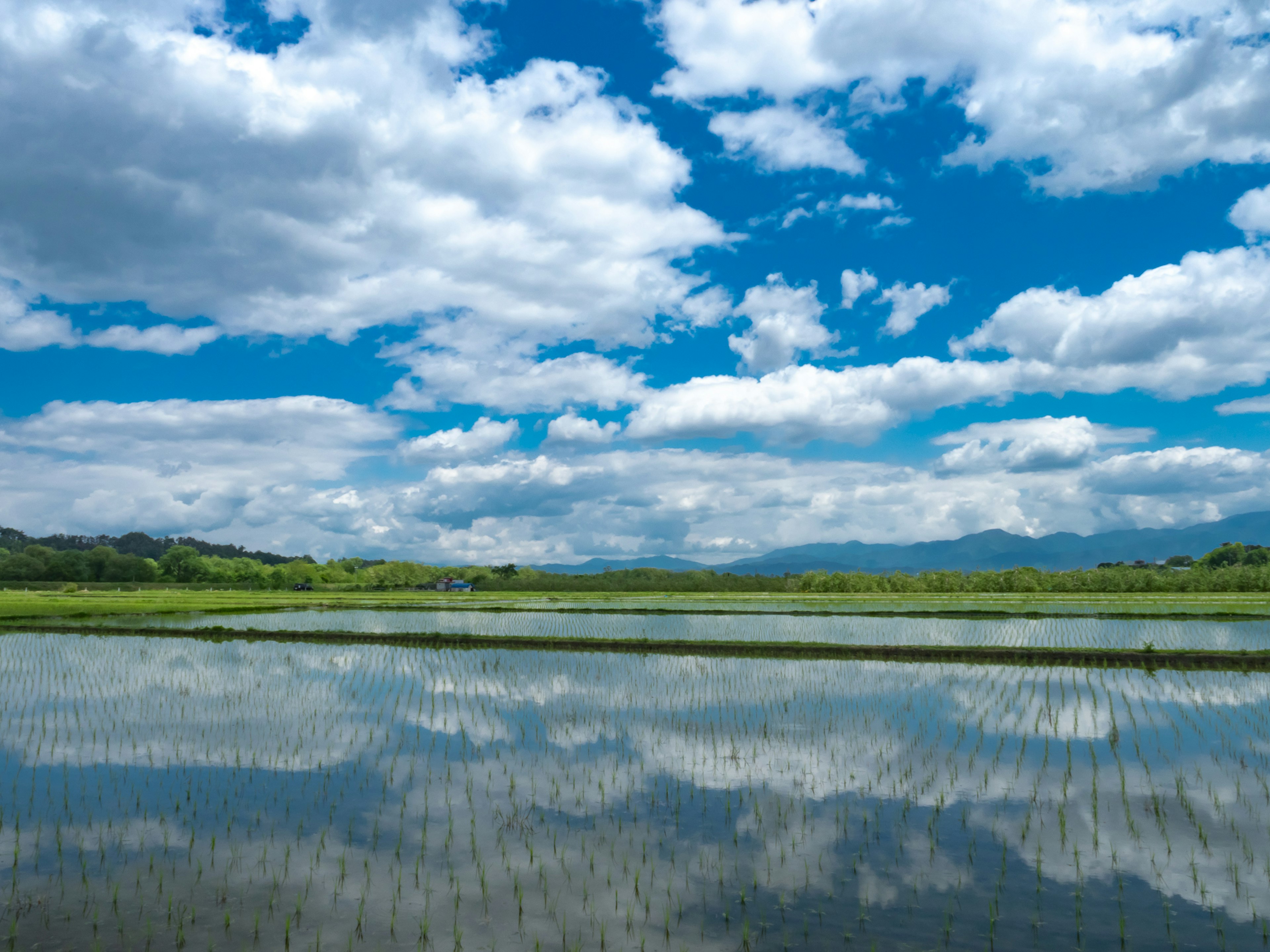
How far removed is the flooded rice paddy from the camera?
27844mm

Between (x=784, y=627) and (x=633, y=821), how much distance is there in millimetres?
27249

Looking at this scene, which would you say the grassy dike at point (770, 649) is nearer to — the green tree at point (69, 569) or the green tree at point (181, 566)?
the green tree at point (69, 569)

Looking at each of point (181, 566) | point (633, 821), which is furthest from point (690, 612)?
point (181, 566)

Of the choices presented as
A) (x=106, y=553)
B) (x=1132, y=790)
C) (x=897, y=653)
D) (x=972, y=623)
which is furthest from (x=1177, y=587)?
(x=106, y=553)

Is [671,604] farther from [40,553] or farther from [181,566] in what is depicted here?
[40,553]

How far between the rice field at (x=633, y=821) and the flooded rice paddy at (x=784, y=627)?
38.0ft

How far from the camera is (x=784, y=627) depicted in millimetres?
35000

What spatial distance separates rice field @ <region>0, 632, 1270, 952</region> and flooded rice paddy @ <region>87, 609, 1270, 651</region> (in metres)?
11.6

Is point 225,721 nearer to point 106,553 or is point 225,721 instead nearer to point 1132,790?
point 1132,790

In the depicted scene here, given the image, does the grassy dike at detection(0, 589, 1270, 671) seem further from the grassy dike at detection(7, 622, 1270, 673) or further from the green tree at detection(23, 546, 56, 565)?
the green tree at detection(23, 546, 56, 565)

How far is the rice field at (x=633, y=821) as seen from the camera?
21.1 feet

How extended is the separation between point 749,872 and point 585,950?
2.13m

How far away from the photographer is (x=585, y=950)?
5.99 metres

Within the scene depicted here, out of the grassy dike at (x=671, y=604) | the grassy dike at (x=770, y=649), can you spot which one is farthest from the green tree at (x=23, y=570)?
the grassy dike at (x=770, y=649)
